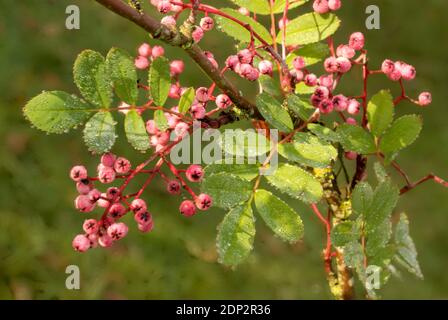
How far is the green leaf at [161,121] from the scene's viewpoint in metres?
0.76

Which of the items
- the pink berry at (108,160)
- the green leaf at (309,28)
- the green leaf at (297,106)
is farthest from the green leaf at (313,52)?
the pink berry at (108,160)

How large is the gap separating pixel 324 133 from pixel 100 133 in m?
0.30

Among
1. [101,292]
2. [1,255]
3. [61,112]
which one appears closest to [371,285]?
[61,112]

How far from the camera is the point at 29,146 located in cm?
221

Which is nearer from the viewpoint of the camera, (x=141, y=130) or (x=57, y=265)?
(x=141, y=130)

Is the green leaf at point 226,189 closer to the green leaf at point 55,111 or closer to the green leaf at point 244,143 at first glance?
the green leaf at point 244,143

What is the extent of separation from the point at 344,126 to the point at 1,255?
1510 millimetres

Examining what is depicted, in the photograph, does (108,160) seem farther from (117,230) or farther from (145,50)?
(145,50)

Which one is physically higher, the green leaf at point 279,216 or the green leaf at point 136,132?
the green leaf at point 136,132

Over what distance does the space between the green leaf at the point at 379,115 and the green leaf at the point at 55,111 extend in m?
0.40

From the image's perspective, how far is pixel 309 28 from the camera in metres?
0.89

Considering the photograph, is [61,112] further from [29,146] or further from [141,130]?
[29,146]

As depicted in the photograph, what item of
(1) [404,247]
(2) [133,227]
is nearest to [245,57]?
(1) [404,247]

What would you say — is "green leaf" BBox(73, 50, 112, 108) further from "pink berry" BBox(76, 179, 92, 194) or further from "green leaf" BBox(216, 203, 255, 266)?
"green leaf" BBox(216, 203, 255, 266)
